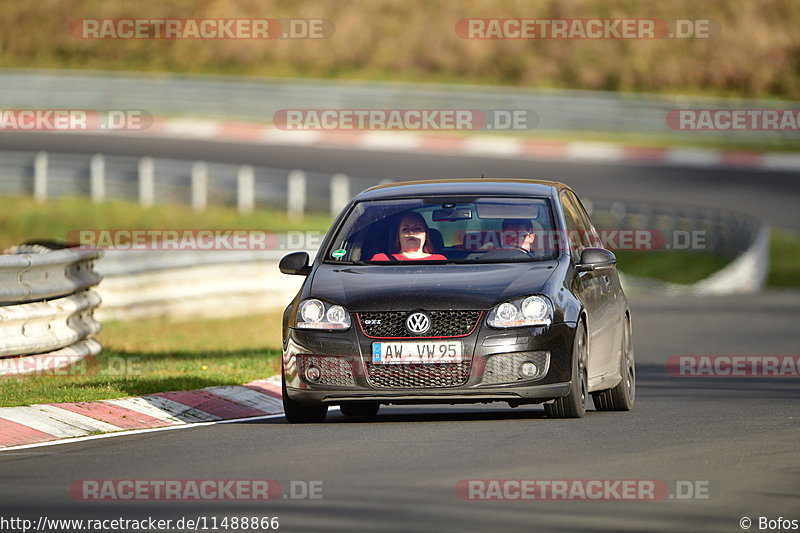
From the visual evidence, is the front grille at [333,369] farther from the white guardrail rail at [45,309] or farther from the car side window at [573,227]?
the white guardrail rail at [45,309]

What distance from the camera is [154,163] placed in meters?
35.7

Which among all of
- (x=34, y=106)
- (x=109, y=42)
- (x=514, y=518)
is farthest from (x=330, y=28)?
(x=514, y=518)

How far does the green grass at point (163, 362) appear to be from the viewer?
39.7 ft

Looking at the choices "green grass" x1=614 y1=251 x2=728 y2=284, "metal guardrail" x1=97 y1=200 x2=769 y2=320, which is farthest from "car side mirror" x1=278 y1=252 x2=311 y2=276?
"green grass" x1=614 y1=251 x2=728 y2=284

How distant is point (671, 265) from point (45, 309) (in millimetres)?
21926

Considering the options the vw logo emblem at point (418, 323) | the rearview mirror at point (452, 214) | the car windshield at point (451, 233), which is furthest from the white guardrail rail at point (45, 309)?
the vw logo emblem at point (418, 323)

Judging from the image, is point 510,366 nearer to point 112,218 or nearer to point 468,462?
point 468,462

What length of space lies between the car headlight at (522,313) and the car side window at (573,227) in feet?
2.89

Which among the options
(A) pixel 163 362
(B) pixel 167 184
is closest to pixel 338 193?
(B) pixel 167 184

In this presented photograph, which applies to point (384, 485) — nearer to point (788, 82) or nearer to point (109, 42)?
point (788, 82)

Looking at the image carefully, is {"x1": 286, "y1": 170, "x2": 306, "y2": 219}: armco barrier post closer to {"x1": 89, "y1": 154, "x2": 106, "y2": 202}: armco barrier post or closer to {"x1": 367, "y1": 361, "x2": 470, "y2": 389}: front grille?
{"x1": 89, "y1": 154, "x2": 106, "y2": 202}: armco barrier post

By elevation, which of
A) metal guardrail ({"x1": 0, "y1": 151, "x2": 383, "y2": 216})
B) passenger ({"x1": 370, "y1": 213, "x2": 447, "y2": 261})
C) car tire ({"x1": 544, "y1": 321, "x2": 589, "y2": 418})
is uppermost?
metal guardrail ({"x1": 0, "y1": 151, "x2": 383, "y2": 216})

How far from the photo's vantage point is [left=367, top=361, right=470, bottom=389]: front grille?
34.2 ft

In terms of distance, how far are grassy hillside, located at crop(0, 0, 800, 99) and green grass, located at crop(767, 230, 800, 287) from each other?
63.4 ft
